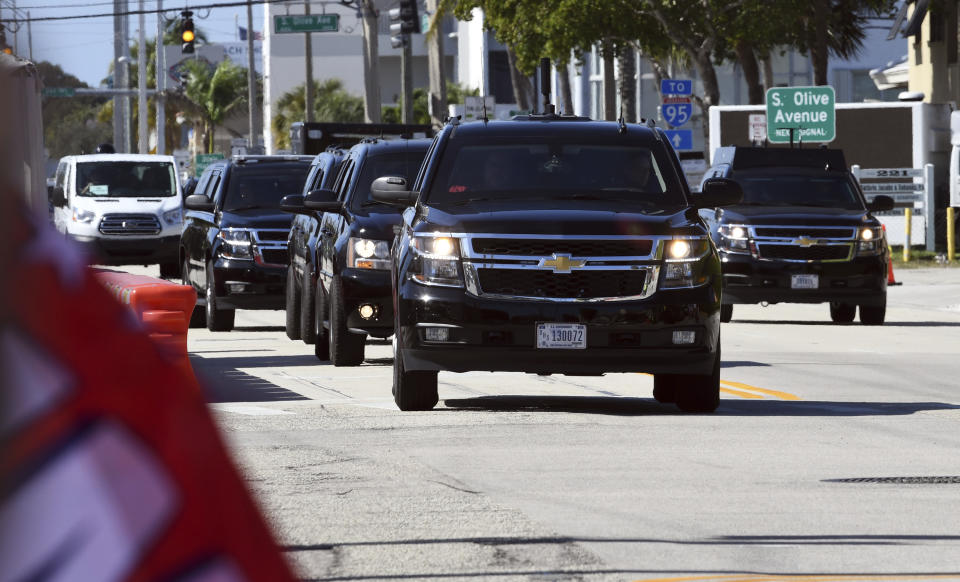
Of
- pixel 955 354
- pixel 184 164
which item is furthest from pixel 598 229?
pixel 184 164

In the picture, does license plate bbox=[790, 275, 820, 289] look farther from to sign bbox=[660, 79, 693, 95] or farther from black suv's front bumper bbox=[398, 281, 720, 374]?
to sign bbox=[660, 79, 693, 95]

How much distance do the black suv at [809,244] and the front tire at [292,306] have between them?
5.24 meters

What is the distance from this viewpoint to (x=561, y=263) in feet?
35.4

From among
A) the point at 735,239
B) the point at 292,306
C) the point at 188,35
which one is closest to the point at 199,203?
the point at 292,306

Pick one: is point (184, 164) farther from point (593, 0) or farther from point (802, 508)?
point (802, 508)

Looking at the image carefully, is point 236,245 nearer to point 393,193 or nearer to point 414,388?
point 393,193

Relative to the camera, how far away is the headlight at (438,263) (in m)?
10.9

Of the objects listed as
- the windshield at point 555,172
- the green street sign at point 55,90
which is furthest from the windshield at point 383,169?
the green street sign at point 55,90

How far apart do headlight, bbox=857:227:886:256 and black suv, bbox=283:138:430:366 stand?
6459 mm

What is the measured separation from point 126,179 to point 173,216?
127 centimetres

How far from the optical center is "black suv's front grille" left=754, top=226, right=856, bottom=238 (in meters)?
20.6

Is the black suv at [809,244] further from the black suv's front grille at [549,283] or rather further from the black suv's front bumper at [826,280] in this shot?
the black suv's front grille at [549,283]

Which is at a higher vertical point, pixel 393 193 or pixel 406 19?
pixel 406 19

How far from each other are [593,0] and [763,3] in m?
3.78
